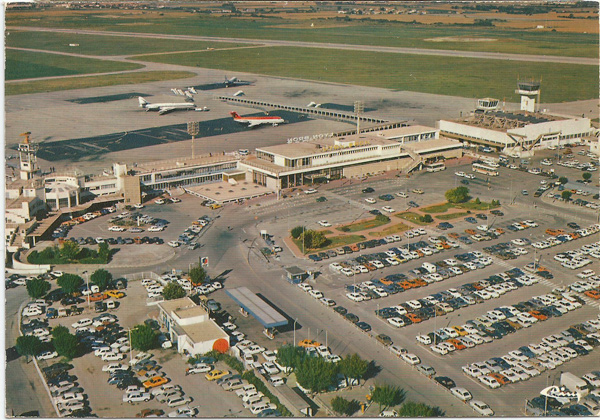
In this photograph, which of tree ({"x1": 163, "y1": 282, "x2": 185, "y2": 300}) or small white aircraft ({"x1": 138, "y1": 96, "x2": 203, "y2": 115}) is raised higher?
small white aircraft ({"x1": 138, "y1": 96, "x2": 203, "y2": 115})

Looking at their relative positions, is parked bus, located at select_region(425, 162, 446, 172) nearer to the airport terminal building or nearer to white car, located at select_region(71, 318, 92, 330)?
the airport terminal building

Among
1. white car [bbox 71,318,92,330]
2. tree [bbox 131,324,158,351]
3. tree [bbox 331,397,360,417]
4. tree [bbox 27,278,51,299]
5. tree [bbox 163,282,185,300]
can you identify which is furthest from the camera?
tree [bbox 27,278,51,299]

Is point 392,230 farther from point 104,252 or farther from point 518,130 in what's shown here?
point 518,130

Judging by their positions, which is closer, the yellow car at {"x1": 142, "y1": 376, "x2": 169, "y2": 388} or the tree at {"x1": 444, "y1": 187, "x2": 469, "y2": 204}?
the yellow car at {"x1": 142, "y1": 376, "x2": 169, "y2": 388}

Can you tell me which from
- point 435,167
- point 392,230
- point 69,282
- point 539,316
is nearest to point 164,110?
point 435,167

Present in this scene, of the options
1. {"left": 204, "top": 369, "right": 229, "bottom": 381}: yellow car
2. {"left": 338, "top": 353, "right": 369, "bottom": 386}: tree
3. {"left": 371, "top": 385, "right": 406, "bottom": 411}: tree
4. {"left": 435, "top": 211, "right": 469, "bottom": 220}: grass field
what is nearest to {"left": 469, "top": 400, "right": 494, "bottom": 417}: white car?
{"left": 371, "top": 385, "right": 406, "bottom": 411}: tree

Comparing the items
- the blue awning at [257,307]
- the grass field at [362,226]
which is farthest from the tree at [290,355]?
the grass field at [362,226]

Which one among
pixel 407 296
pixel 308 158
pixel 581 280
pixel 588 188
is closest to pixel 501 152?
pixel 588 188
